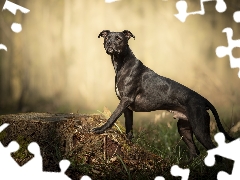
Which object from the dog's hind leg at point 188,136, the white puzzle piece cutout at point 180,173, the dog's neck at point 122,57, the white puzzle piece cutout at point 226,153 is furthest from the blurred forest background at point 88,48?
the white puzzle piece cutout at point 180,173

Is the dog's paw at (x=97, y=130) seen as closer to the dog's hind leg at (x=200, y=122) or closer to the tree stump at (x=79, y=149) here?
the tree stump at (x=79, y=149)

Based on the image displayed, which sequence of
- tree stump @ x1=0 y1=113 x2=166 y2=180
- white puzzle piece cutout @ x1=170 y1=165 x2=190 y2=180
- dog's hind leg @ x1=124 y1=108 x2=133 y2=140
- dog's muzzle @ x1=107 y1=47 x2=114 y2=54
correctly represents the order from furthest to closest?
dog's hind leg @ x1=124 y1=108 x2=133 y2=140 < dog's muzzle @ x1=107 y1=47 x2=114 y2=54 < tree stump @ x1=0 y1=113 x2=166 y2=180 < white puzzle piece cutout @ x1=170 y1=165 x2=190 y2=180

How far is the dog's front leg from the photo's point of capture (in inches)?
188

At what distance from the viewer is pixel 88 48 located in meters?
15.7

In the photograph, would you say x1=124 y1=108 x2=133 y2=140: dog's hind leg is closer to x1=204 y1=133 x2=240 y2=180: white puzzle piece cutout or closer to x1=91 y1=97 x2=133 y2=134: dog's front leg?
x1=91 y1=97 x2=133 y2=134: dog's front leg

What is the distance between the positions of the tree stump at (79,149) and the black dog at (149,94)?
2.28ft

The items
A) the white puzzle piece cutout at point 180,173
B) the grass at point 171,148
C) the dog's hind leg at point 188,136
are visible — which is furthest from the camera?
the dog's hind leg at point 188,136

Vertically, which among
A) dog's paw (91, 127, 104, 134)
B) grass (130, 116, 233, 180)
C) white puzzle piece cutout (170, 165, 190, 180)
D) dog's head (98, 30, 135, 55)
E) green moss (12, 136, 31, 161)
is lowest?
grass (130, 116, 233, 180)

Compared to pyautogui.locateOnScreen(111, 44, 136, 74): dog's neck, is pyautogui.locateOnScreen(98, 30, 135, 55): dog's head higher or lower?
higher

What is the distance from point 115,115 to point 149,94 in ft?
2.52

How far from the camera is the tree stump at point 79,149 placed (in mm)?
4398

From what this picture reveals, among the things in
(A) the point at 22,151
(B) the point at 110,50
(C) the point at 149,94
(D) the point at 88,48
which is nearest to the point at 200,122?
(C) the point at 149,94

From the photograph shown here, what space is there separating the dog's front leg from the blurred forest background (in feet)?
25.2

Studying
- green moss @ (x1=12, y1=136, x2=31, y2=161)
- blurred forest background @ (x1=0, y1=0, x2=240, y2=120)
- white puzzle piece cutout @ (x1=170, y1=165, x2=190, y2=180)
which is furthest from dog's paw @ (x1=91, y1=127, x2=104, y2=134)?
blurred forest background @ (x1=0, y1=0, x2=240, y2=120)
